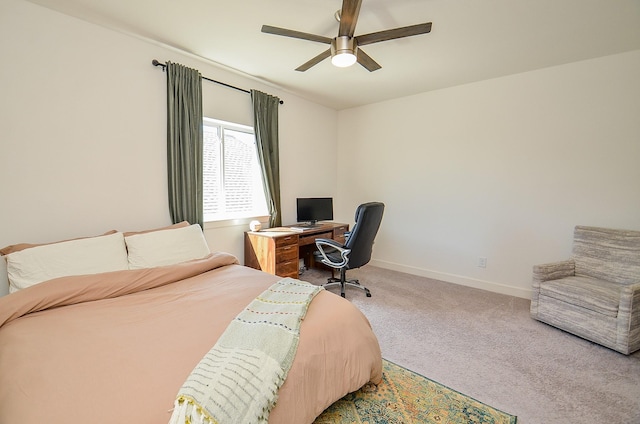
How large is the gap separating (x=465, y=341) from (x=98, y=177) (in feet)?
11.2

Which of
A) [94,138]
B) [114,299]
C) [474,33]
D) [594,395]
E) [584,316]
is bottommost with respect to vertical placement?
[594,395]

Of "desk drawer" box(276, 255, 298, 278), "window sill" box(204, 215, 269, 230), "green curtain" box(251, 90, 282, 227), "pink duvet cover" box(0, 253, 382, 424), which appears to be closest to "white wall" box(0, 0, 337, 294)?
"window sill" box(204, 215, 269, 230)

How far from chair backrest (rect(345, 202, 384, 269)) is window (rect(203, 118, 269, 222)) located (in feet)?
4.67

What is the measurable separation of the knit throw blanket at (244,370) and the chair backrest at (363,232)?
150 cm

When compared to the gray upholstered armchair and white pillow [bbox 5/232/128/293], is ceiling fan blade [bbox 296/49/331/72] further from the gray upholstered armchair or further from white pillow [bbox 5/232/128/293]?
the gray upholstered armchair

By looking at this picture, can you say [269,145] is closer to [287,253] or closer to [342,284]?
[287,253]

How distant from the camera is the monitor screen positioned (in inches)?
162

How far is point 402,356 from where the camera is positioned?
7.22ft

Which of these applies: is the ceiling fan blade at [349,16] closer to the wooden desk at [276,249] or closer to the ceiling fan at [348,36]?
the ceiling fan at [348,36]

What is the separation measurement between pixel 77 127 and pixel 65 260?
3.63 ft

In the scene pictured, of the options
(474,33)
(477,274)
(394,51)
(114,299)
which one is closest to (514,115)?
(474,33)

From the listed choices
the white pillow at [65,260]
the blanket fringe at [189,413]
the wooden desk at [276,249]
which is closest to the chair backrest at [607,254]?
the wooden desk at [276,249]

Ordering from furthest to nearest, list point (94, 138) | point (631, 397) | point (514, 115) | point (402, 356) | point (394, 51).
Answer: point (514, 115) < point (394, 51) < point (94, 138) < point (402, 356) < point (631, 397)

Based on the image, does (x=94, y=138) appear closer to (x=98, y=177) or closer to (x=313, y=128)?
(x=98, y=177)
